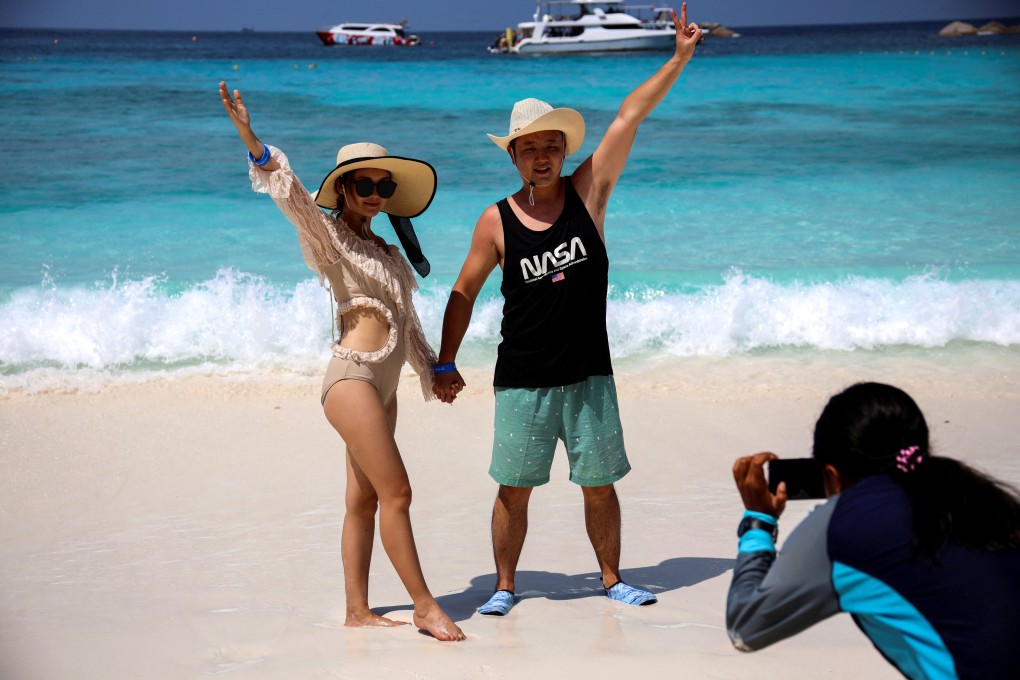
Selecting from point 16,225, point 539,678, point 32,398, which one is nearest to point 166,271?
point 16,225

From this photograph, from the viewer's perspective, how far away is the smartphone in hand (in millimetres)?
2182

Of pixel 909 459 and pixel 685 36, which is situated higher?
pixel 685 36

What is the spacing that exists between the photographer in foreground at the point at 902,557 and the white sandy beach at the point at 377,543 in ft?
4.26

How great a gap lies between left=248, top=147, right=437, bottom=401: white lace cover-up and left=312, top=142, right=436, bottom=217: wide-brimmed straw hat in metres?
0.12

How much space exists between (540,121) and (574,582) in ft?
5.99

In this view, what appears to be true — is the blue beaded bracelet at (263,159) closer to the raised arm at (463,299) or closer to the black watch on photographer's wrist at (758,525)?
the raised arm at (463,299)

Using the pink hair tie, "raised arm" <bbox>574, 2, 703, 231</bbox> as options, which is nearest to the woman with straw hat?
"raised arm" <bbox>574, 2, 703, 231</bbox>

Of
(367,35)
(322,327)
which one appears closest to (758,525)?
(322,327)

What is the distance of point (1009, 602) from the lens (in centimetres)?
186

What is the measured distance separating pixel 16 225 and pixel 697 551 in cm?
1145

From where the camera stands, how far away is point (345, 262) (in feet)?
11.6

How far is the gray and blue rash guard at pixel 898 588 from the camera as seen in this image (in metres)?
1.86

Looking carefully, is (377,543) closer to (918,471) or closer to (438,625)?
(438,625)

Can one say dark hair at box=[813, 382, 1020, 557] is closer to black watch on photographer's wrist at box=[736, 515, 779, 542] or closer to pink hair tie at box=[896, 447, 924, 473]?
pink hair tie at box=[896, 447, 924, 473]
